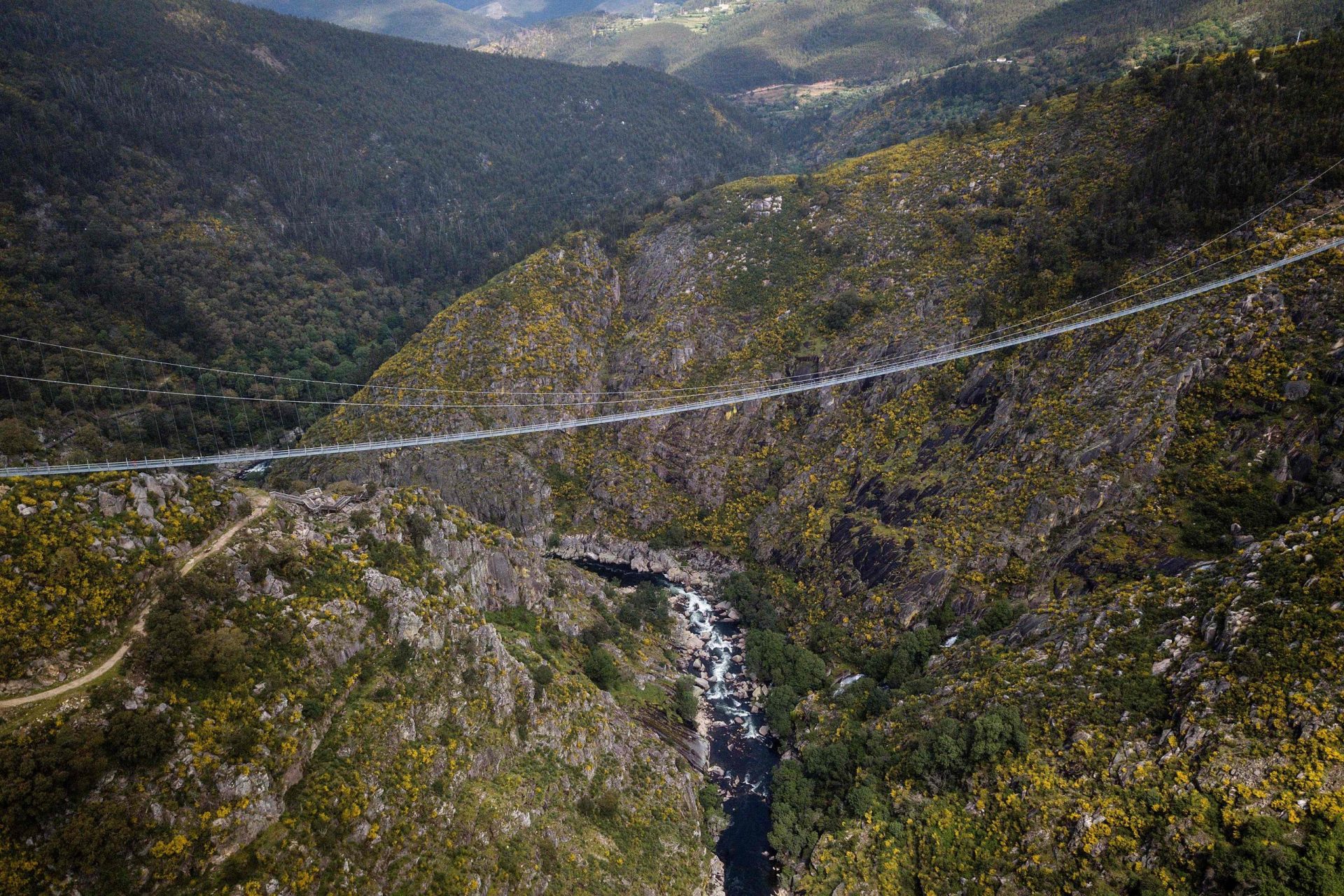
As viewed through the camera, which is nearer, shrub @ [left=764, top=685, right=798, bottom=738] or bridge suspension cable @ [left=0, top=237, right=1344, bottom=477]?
bridge suspension cable @ [left=0, top=237, right=1344, bottom=477]

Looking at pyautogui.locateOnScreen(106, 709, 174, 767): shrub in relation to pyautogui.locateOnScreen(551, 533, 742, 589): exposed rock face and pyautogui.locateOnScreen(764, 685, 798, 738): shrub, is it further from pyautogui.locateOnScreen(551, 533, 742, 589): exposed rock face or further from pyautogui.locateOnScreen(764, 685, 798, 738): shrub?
pyautogui.locateOnScreen(551, 533, 742, 589): exposed rock face

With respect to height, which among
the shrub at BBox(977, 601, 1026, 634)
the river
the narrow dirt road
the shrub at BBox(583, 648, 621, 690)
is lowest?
the river

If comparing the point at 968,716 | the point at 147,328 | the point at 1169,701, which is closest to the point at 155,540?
the point at 968,716

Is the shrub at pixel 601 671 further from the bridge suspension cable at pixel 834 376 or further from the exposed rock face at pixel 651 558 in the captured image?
the bridge suspension cable at pixel 834 376

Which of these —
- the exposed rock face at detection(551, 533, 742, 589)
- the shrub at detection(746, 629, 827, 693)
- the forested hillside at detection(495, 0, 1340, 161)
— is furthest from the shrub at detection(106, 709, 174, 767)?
the forested hillside at detection(495, 0, 1340, 161)

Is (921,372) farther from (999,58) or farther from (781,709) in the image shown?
(999,58)

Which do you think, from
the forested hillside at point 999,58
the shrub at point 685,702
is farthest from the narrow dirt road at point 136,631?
the forested hillside at point 999,58
